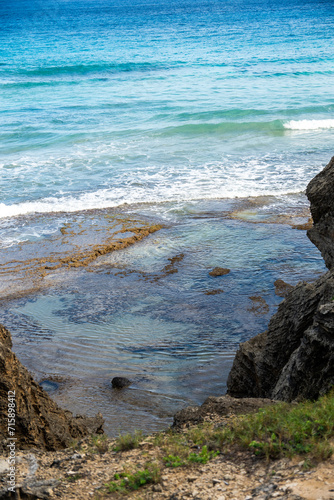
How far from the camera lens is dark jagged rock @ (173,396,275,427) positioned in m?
5.30

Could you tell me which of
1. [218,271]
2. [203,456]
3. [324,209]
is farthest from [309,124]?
[203,456]

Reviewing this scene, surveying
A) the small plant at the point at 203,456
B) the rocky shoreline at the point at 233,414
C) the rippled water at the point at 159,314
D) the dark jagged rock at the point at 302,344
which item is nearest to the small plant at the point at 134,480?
the rocky shoreline at the point at 233,414

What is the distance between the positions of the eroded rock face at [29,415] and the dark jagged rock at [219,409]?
1256 mm

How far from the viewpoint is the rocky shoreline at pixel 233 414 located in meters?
3.77

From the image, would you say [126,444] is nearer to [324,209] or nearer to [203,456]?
[203,456]

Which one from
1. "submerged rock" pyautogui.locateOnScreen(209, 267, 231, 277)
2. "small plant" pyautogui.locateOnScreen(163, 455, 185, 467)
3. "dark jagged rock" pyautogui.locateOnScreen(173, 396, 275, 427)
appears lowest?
"submerged rock" pyautogui.locateOnScreen(209, 267, 231, 277)

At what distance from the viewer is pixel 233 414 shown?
525cm

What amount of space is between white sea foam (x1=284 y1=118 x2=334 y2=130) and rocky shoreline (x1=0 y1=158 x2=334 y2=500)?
58.8 feet

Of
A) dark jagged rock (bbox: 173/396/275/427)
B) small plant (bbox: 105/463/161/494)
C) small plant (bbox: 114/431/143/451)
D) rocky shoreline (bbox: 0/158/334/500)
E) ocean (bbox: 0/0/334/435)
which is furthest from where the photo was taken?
ocean (bbox: 0/0/334/435)

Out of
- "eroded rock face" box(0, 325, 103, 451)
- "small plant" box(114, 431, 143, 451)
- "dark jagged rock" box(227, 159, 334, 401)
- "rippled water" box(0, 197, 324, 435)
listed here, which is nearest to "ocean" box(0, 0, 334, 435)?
"rippled water" box(0, 197, 324, 435)

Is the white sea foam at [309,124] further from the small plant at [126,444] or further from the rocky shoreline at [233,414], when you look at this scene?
the small plant at [126,444]

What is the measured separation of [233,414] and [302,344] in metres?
1.12

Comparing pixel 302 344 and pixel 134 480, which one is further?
pixel 302 344

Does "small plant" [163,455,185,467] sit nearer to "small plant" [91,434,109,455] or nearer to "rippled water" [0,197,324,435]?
"small plant" [91,434,109,455]
